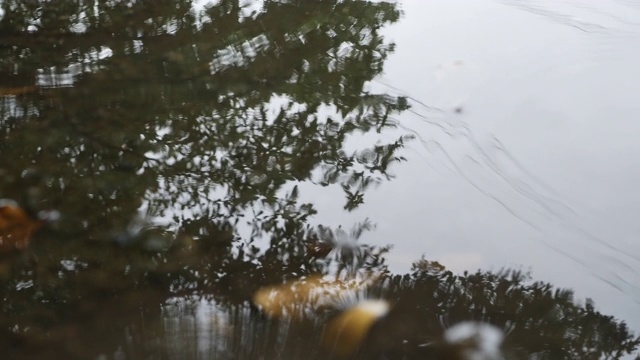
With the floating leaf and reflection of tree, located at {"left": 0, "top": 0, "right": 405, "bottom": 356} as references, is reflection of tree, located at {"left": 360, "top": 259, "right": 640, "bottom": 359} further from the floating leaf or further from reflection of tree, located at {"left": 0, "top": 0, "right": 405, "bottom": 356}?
the floating leaf

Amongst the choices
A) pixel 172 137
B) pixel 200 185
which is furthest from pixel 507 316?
pixel 172 137

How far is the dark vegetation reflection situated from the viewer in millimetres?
1530

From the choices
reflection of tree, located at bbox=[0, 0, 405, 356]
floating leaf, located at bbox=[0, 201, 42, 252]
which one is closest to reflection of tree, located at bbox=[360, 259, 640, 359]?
reflection of tree, located at bbox=[0, 0, 405, 356]

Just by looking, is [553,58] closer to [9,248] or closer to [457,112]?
[457,112]

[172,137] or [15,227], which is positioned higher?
[172,137]

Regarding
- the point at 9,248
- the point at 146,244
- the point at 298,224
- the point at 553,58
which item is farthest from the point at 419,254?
the point at 553,58

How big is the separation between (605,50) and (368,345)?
187 cm

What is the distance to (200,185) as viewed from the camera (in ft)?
6.73

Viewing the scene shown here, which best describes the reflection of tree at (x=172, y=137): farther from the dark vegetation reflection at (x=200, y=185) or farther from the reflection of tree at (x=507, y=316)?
the reflection of tree at (x=507, y=316)

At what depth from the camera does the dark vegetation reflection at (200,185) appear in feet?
5.02

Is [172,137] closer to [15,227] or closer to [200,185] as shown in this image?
[200,185]

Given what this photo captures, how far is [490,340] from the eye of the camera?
4.96ft

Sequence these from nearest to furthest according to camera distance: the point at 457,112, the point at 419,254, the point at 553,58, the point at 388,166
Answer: the point at 419,254 < the point at 388,166 < the point at 457,112 < the point at 553,58

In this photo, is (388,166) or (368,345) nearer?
(368,345)
